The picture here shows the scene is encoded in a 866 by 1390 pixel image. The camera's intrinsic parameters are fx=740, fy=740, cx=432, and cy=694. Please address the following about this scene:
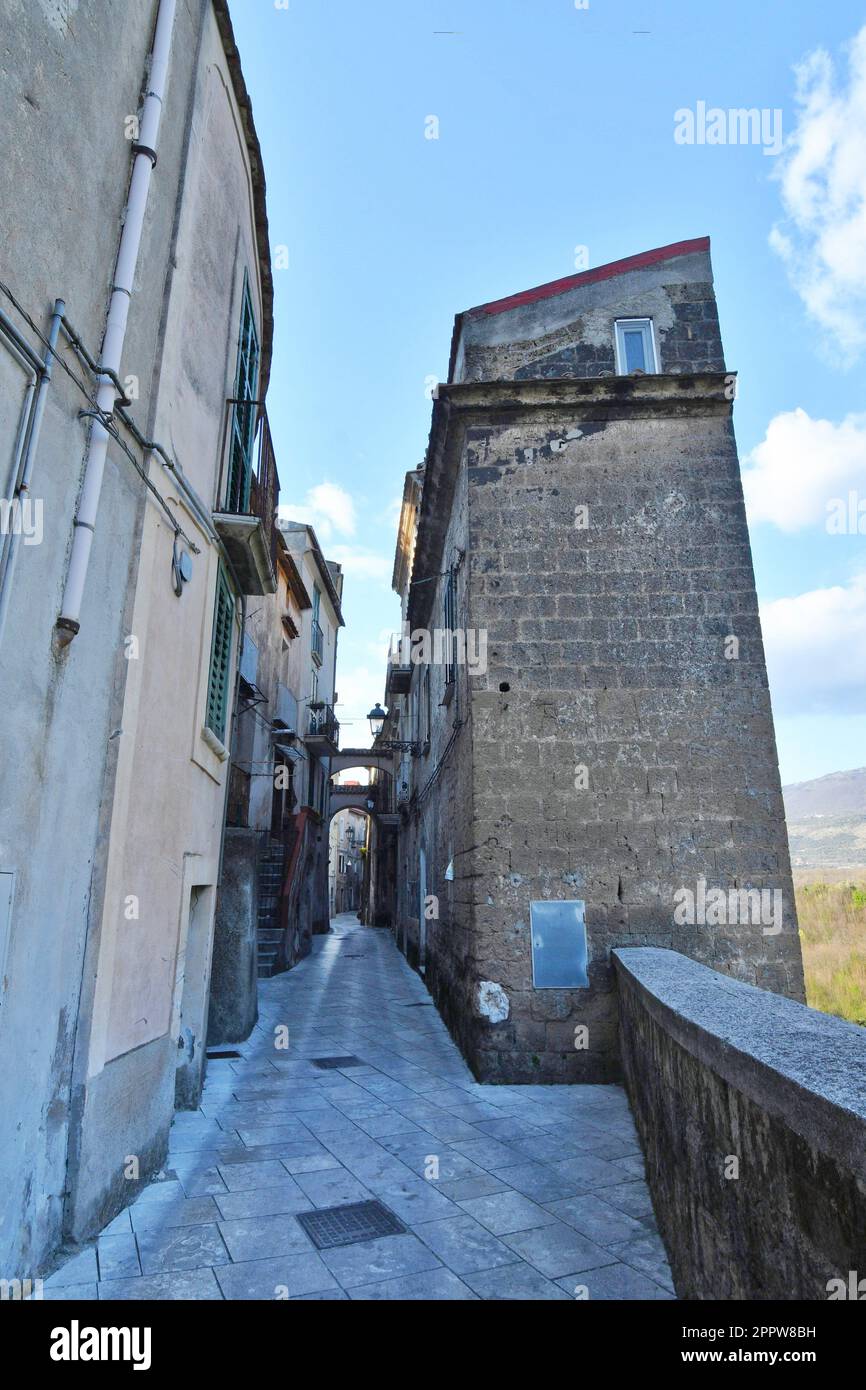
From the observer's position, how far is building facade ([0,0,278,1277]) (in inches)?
124

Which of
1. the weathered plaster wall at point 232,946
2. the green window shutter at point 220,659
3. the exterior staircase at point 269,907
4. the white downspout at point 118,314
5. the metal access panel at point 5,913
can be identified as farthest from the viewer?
the exterior staircase at point 269,907

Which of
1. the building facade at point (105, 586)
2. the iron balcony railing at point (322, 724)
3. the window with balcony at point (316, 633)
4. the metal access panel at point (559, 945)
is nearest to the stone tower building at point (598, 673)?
the metal access panel at point (559, 945)

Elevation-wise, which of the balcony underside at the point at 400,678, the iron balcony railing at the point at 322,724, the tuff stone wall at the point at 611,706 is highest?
the balcony underside at the point at 400,678

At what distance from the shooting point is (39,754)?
10.8ft

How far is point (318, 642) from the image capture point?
21.6m

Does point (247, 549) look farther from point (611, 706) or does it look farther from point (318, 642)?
point (318, 642)

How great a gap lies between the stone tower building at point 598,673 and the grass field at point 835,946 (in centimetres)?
178

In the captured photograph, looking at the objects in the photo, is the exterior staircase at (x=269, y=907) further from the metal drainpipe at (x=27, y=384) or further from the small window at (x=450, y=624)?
the metal drainpipe at (x=27, y=384)

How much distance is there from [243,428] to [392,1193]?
627cm

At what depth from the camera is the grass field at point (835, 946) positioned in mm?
9969

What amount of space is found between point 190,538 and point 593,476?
161 inches

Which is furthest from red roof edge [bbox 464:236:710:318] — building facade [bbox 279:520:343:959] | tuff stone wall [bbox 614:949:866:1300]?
building facade [bbox 279:520:343:959]

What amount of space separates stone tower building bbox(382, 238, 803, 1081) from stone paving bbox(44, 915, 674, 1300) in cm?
96
